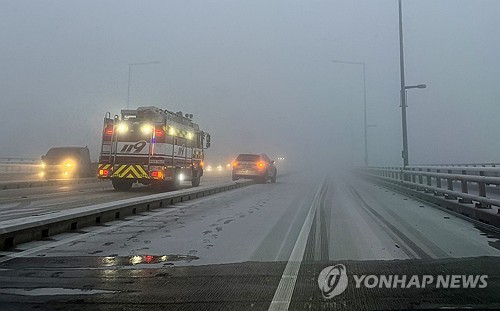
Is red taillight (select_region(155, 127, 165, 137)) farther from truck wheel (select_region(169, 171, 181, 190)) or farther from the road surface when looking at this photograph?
the road surface

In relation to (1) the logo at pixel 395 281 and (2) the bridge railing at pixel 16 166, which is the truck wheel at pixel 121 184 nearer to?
(1) the logo at pixel 395 281

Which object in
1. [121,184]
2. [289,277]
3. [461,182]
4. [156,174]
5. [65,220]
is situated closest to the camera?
[289,277]

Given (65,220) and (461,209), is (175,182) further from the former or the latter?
(461,209)

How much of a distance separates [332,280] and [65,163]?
83.3ft

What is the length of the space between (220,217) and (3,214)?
5.38 m

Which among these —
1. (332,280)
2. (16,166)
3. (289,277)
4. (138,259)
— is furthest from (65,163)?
(332,280)

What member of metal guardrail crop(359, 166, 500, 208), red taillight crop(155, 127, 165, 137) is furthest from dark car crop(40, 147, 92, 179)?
metal guardrail crop(359, 166, 500, 208)

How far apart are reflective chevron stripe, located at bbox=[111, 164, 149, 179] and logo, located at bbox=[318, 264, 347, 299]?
12745 millimetres

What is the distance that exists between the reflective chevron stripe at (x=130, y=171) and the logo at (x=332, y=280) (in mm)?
12745

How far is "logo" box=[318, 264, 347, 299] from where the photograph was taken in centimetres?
425

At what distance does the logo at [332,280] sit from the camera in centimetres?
425

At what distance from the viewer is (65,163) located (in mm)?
26406

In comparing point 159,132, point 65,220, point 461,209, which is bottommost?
point 65,220

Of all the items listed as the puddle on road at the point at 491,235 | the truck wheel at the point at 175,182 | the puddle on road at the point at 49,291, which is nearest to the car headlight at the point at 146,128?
the truck wheel at the point at 175,182
